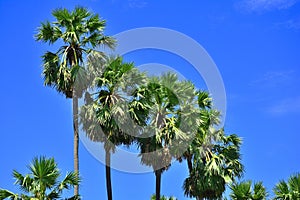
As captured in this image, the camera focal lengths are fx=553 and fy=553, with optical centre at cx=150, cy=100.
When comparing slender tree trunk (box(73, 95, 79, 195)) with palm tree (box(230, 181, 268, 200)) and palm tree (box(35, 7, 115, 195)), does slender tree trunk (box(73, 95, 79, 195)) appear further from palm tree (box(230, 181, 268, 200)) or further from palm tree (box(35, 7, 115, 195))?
palm tree (box(230, 181, 268, 200))

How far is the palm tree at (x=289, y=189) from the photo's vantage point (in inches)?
873

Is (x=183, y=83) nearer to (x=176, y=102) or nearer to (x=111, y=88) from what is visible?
(x=176, y=102)

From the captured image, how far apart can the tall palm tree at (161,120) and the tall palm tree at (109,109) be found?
3.33ft

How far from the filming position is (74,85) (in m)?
22.7

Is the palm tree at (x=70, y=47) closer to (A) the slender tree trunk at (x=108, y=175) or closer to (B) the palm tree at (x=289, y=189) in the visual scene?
(A) the slender tree trunk at (x=108, y=175)

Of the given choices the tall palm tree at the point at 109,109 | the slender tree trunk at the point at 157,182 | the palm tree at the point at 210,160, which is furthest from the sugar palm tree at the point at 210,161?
the tall palm tree at the point at 109,109

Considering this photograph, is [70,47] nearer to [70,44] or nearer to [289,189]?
[70,44]

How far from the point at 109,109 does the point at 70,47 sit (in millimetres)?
3184

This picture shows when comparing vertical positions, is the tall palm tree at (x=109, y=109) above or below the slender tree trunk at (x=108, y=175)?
above

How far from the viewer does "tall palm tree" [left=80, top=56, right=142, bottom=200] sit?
73.9 feet

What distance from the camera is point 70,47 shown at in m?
23.4

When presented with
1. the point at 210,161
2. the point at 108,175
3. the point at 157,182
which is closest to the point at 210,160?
the point at 210,161

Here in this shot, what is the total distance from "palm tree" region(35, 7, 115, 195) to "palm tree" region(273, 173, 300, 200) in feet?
28.4

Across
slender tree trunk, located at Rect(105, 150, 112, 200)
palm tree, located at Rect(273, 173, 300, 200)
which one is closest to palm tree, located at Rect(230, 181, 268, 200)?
palm tree, located at Rect(273, 173, 300, 200)
